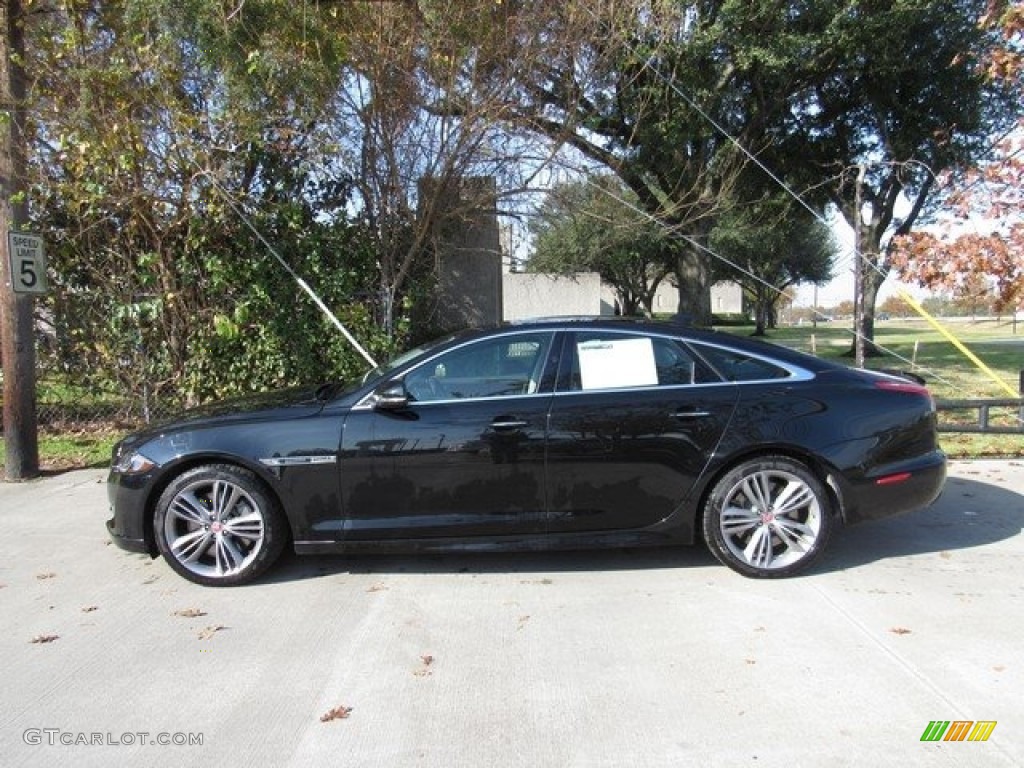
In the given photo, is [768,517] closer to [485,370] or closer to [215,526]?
[485,370]

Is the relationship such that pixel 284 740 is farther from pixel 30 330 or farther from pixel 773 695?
pixel 30 330

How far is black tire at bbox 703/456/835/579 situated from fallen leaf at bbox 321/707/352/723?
Answer: 235cm

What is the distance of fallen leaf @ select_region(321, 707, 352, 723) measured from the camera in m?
3.18

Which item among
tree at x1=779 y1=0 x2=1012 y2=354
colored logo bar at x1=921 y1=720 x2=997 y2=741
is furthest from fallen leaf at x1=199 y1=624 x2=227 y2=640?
tree at x1=779 y1=0 x2=1012 y2=354

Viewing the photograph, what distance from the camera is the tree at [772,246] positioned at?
1903 centimetres

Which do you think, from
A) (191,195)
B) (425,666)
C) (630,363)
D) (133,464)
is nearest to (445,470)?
(425,666)

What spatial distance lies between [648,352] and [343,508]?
80.4 inches

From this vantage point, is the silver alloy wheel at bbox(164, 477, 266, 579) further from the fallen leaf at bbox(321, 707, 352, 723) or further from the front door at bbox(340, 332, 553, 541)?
the fallen leaf at bbox(321, 707, 352, 723)

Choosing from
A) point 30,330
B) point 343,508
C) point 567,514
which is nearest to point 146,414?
point 30,330

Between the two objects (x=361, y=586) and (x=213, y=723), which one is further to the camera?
(x=361, y=586)

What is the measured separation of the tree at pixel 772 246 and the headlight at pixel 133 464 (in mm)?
14573

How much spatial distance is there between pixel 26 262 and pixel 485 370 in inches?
201

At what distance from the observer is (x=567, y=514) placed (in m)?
4.54

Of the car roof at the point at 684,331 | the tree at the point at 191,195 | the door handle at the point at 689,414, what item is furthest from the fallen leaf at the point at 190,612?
the tree at the point at 191,195
